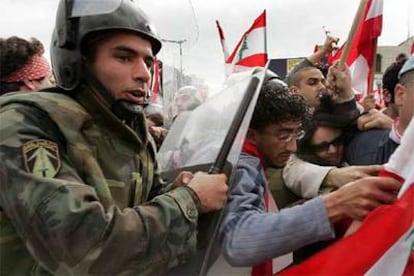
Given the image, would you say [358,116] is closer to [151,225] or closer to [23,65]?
[151,225]

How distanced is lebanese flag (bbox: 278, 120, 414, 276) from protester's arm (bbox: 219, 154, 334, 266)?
74 mm

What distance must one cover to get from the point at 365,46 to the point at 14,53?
2020 mm

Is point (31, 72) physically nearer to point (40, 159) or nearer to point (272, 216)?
point (40, 159)

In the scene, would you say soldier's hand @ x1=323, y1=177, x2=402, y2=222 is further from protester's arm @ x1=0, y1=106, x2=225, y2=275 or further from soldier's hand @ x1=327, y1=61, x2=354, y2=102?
soldier's hand @ x1=327, y1=61, x2=354, y2=102

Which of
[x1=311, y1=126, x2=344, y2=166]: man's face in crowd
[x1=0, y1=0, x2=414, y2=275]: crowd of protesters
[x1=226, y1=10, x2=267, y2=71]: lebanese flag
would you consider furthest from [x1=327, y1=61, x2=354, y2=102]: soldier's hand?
[x1=226, y1=10, x2=267, y2=71]: lebanese flag

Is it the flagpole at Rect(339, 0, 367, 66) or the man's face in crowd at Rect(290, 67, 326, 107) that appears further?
the man's face in crowd at Rect(290, 67, 326, 107)

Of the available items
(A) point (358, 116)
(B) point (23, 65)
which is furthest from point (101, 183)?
(B) point (23, 65)

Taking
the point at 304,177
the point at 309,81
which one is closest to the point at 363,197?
the point at 304,177

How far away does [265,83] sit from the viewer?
163 centimetres

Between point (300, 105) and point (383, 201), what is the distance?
17.6 inches

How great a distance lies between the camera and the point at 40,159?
45.1 inches

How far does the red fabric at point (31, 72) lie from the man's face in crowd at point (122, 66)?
1397mm

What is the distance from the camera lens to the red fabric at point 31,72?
2.64 metres

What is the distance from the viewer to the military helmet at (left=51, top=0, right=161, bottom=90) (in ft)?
4.49
